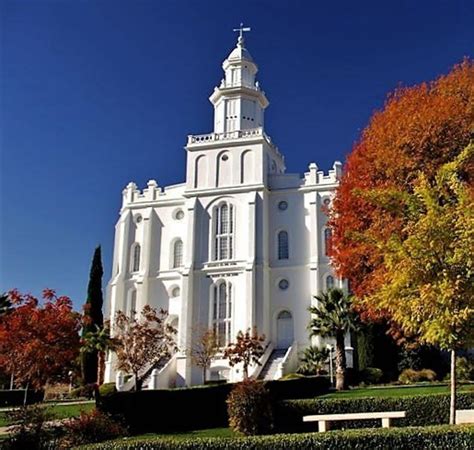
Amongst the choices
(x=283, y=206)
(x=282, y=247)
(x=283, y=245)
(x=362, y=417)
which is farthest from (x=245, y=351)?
(x=362, y=417)

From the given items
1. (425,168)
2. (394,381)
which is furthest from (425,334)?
(394,381)

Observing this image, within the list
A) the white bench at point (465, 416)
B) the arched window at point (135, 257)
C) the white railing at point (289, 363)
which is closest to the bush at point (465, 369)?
the white railing at point (289, 363)

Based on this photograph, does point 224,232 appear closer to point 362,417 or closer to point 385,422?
point 362,417

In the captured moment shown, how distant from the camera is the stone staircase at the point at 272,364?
37844mm

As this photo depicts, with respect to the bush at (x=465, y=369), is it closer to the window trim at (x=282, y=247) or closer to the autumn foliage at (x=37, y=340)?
the window trim at (x=282, y=247)

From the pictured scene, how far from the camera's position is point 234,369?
1559 inches

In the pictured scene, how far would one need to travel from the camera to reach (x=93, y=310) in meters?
45.1

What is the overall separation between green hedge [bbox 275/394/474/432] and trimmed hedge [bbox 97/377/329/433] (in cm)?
262

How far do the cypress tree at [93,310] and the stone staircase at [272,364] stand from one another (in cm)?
1200

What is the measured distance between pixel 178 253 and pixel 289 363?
12914 mm

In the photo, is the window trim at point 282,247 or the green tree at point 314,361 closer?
the green tree at point 314,361

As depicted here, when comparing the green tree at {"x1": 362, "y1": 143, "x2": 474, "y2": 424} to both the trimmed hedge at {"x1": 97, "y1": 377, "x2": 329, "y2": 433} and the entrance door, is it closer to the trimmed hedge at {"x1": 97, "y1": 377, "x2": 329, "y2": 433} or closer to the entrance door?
the trimmed hedge at {"x1": 97, "y1": 377, "x2": 329, "y2": 433}

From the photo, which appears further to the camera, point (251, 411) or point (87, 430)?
point (251, 411)

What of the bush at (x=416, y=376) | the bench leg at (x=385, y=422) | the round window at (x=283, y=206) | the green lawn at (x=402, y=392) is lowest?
the bench leg at (x=385, y=422)
